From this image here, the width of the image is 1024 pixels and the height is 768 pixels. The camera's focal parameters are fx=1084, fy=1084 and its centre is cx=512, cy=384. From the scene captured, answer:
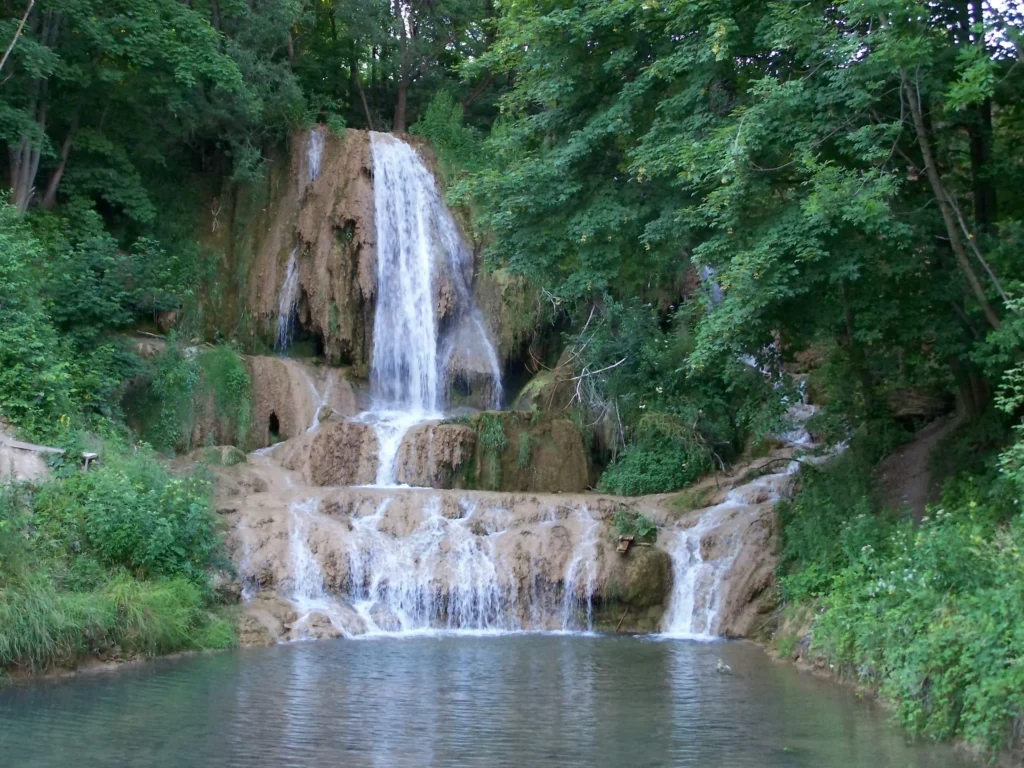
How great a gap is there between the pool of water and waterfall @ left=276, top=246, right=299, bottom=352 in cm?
1272

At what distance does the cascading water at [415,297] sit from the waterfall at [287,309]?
2034mm

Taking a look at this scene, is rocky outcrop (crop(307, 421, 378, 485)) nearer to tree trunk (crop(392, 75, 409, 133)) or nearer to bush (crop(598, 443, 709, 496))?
bush (crop(598, 443, 709, 496))

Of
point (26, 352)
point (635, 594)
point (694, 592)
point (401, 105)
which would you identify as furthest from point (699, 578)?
point (401, 105)

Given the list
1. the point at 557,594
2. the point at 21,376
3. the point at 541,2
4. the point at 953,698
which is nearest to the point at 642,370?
the point at 557,594

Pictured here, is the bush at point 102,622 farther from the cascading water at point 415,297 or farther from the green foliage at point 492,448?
the cascading water at point 415,297

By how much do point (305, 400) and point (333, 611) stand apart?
8.24 metres

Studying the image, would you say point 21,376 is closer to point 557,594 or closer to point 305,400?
point 305,400

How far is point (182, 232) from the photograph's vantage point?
2653 cm

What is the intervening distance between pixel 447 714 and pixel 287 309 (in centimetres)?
1681

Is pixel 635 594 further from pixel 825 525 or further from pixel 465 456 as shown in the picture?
pixel 465 456

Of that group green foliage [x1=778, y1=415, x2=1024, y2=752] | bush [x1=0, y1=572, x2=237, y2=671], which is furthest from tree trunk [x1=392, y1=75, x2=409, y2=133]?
bush [x1=0, y1=572, x2=237, y2=671]

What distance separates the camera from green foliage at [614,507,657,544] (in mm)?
17516

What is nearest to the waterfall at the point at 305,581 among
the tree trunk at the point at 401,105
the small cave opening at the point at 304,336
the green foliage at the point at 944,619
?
the green foliage at the point at 944,619

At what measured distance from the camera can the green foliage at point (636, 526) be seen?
17.5 m
